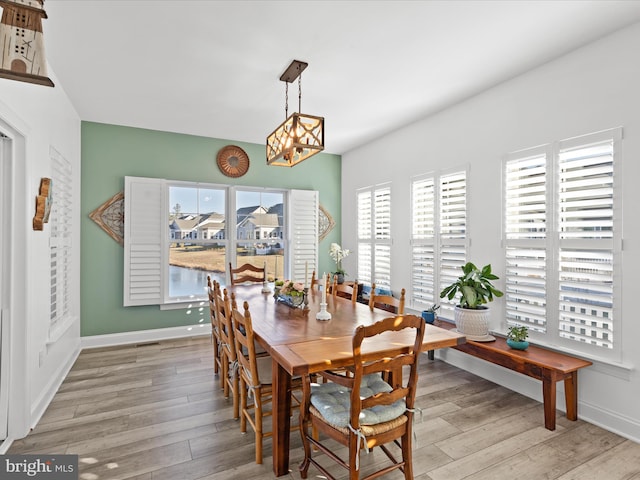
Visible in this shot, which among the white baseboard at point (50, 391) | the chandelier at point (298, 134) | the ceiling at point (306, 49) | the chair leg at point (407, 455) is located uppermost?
the ceiling at point (306, 49)

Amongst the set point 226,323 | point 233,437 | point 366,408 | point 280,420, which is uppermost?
point 226,323

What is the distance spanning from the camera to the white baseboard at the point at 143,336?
4.49 m

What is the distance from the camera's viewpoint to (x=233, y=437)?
2.50 metres

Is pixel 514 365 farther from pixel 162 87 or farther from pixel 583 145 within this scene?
pixel 162 87

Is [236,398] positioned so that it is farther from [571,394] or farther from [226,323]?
[571,394]

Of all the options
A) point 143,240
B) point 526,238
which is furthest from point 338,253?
point 526,238

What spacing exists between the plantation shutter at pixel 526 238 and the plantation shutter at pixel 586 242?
0.15m

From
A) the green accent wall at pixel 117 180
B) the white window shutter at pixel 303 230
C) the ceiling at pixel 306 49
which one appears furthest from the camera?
the white window shutter at pixel 303 230

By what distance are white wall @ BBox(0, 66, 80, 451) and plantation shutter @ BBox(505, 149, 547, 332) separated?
3931 mm

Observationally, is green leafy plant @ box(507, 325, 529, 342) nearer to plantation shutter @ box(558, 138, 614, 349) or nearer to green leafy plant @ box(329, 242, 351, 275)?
plantation shutter @ box(558, 138, 614, 349)

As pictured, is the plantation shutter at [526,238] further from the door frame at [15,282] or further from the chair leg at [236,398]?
the door frame at [15,282]

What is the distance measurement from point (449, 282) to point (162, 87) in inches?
142

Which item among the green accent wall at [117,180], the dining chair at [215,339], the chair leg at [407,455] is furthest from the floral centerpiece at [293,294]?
the green accent wall at [117,180]

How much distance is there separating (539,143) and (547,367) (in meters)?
1.86
